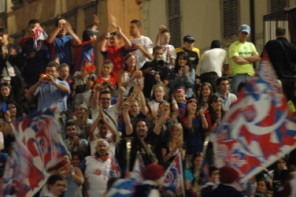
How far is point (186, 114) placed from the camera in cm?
2914

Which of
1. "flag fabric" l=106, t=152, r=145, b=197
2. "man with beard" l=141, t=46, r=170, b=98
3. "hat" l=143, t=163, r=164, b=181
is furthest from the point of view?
"man with beard" l=141, t=46, r=170, b=98

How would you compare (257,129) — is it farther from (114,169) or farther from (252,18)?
(252,18)

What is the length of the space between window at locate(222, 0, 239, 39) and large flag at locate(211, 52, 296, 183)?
60.2 ft

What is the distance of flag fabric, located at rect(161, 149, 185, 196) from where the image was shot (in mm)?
24453

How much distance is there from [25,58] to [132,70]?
2.81 metres

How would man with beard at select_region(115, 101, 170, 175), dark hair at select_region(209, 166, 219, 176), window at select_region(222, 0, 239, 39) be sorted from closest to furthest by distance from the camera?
dark hair at select_region(209, 166, 219, 176)
man with beard at select_region(115, 101, 170, 175)
window at select_region(222, 0, 239, 39)

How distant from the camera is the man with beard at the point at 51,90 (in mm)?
29812

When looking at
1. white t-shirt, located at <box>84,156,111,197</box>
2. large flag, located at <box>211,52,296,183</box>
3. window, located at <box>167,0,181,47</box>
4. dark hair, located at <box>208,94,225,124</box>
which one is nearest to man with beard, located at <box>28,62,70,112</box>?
dark hair, located at <box>208,94,225,124</box>

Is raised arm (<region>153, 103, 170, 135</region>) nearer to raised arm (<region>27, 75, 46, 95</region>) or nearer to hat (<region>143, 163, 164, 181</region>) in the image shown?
raised arm (<region>27, 75, 46, 95</region>)

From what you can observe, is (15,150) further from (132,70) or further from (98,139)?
(132,70)

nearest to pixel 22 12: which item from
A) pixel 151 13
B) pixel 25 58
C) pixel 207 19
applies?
pixel 151 13

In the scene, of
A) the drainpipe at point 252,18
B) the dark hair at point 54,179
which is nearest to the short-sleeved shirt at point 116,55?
the drainpipe at point 252,18

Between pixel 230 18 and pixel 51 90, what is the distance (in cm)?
1235

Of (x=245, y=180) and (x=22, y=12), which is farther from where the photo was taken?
(x=22, y=12)
